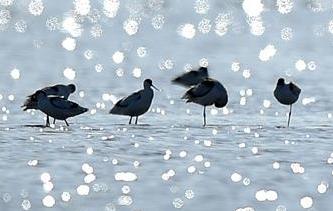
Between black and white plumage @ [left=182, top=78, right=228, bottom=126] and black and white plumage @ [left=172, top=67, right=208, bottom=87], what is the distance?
2.83 meters

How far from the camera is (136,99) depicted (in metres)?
23.9

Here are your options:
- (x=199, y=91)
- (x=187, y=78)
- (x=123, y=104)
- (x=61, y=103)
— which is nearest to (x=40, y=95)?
(x=61, y=103)

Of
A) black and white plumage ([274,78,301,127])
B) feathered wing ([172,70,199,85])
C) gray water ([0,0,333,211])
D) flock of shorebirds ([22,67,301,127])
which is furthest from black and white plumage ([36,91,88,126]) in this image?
feathered wing ([172,70,199,85])

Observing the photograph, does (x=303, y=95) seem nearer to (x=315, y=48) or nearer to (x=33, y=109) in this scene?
(x=33, y=109)

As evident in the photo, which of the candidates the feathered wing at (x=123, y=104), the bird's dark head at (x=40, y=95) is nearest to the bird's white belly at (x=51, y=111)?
the bird's dark head at (x=40, y=95)

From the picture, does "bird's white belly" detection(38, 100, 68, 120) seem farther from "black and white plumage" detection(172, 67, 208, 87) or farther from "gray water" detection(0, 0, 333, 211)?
"black and white plumage" detection(172, 67, 208, 87)

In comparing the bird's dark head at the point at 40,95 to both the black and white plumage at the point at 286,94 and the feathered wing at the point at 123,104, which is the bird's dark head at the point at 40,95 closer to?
the feathered wing at the point at 123,104

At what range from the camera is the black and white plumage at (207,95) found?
2483 centimetres

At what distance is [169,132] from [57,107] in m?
2.53

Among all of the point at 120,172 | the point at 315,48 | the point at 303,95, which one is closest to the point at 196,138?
the point at 120,172

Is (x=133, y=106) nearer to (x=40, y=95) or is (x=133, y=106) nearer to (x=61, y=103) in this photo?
(x=61, y=103)

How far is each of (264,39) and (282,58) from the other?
6.92 meters

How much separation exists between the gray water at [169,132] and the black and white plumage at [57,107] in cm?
32

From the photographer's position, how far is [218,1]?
66812mm
